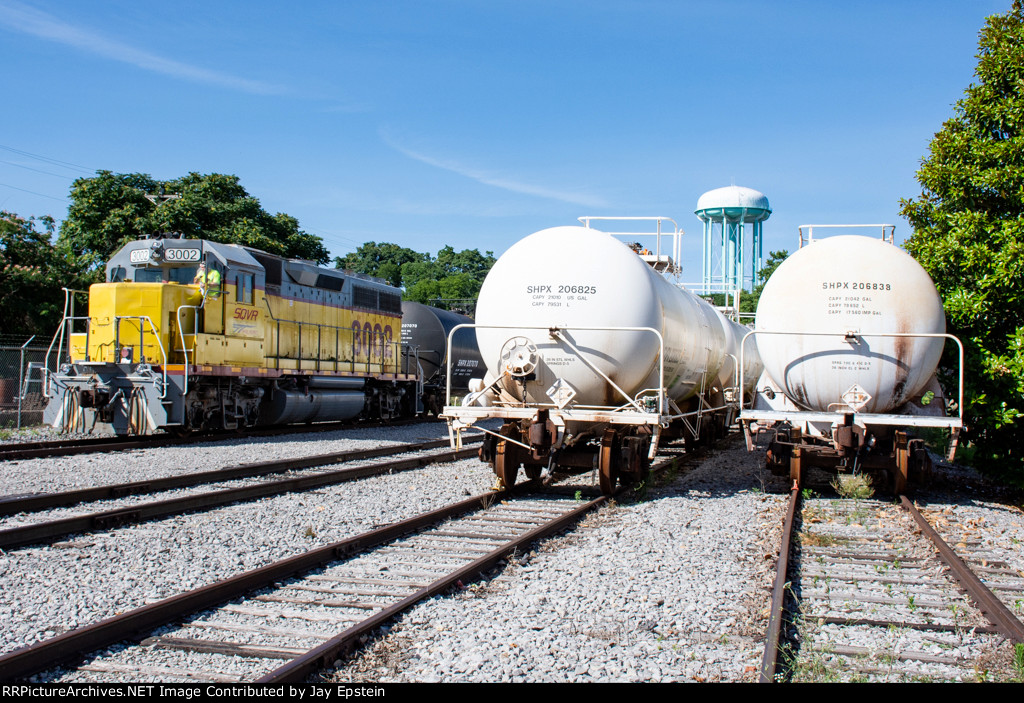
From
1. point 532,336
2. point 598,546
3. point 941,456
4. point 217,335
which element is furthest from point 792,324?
point 217,335

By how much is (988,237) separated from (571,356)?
18.5 ft

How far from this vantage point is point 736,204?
2034 inches

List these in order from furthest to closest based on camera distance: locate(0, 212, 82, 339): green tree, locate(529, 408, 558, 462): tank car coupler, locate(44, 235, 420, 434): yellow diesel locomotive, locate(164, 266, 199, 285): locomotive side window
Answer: locate(0, 212, 82, 339): green tree → locate(164, 266, 199, 285): locomotive side window → locate(44, 235, 420, 434): yellow diesel locomotive → locate(529, 408, 558, 462): tank car coupler

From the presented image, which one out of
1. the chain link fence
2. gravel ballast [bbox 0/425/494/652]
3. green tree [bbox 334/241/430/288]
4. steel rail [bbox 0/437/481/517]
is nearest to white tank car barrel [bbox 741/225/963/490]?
gravel ballast [bbox 0/425/494/652]

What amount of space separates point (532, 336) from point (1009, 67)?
7.21 meters

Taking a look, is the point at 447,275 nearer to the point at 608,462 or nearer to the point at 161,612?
the point at 608,462

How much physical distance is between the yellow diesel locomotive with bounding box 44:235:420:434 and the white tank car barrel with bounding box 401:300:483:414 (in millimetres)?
4201

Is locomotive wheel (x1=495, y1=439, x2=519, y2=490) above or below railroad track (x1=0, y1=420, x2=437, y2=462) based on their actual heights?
above

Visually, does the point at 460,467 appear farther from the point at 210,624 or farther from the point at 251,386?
the point at 210,624

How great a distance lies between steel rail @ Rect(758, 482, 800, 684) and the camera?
4.17 meters

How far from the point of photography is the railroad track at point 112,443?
12.8 m

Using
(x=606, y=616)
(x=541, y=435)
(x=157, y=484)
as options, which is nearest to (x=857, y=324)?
(x=541, y=435)

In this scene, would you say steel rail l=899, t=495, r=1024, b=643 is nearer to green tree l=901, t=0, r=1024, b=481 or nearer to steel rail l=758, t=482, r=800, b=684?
steel rail l=758, t=482, r=800, b=684

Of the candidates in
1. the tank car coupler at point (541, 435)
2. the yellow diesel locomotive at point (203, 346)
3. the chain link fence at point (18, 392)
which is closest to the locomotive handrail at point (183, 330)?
the yellow diesel locomotive at point (203, 346)
